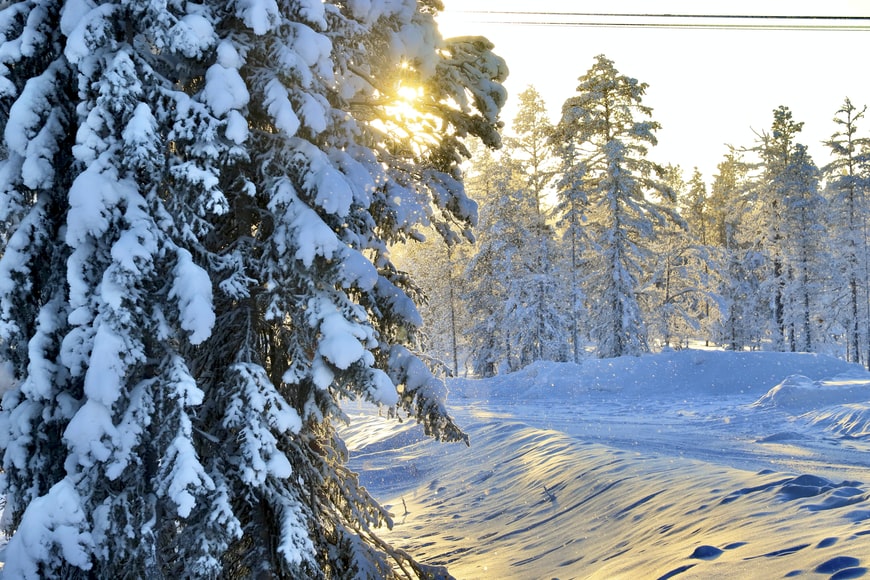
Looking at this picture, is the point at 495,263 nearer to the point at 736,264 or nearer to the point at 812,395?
the point at 812,395

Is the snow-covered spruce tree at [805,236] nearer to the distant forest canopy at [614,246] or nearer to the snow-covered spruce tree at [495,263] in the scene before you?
the distant forest canopy at [614,246]

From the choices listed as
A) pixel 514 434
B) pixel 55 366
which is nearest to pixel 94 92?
pixel 55 366

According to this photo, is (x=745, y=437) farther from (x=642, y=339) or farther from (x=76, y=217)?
(x=642, y=339)

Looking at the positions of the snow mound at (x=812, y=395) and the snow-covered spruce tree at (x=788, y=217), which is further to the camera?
the snow-covered spruce tree at (x=788, y=217)

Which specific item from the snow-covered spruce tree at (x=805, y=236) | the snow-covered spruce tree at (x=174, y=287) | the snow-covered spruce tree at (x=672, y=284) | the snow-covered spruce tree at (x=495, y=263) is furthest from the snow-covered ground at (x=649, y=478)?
the snow-covered spruce tree at (x=805, y=236)

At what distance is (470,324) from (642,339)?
11469mm

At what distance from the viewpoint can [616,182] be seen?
2827 cm

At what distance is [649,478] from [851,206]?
118ft

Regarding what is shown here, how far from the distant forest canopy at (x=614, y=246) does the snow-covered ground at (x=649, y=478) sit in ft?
31.8

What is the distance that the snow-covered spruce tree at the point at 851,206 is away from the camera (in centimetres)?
3584

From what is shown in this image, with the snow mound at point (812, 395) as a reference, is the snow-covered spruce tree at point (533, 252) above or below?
above

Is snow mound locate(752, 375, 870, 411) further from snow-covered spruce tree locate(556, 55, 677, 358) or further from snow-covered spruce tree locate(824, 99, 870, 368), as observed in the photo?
snow-covered spruce tree locate(824, 99, 870, 368)

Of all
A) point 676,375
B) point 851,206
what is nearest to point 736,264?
point 851,206

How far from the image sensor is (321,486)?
5.57m
